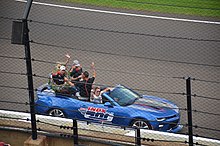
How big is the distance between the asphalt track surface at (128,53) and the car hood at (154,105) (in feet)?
1.25

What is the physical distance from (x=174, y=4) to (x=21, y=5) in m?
3.92

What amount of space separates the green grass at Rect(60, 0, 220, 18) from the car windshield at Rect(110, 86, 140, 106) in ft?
15.8

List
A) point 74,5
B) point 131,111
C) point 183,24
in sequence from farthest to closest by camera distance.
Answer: point 74,5 < point 183,24 < point 131,111

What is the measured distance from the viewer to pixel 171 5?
587 inches

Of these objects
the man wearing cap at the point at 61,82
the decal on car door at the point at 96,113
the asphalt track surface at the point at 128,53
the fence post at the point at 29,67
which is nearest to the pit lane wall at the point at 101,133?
the fence post at the point at 29,67

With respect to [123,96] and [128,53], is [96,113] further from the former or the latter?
[128,53]

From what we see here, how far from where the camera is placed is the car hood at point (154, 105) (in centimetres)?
974

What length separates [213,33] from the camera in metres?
14.0

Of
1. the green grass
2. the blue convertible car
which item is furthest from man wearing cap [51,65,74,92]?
the green grass

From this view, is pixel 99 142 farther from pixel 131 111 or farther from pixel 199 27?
pixel 199 27

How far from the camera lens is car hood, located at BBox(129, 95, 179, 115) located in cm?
974

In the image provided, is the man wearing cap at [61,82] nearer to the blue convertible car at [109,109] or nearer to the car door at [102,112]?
the blue convertible car at [109,109]

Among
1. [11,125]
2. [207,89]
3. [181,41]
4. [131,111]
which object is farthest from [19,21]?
[181,41]

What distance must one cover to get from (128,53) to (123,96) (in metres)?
2.97
